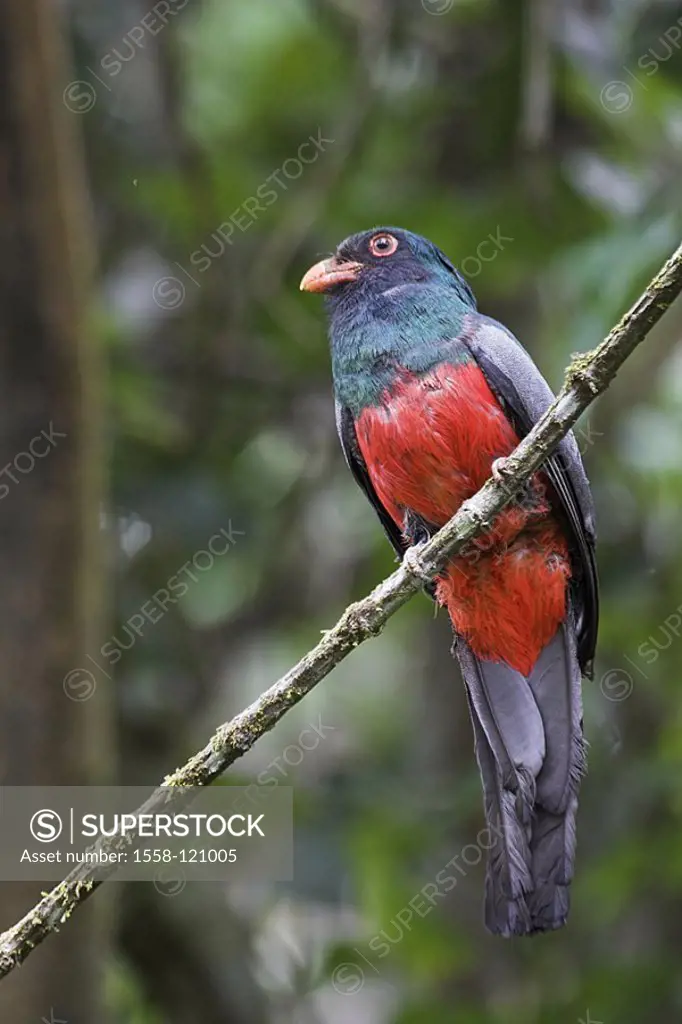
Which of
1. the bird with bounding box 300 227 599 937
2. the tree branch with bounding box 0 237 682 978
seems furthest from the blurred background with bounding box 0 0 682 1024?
the tree branch with bounding box 0 237 682 978

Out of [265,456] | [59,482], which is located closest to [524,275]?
[265,456]

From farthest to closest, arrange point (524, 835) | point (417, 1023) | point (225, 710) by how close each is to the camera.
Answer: point (225, 710) < point (417, 1023) < point (524, 835)

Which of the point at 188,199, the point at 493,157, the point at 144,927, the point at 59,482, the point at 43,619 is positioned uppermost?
the point at 188,199

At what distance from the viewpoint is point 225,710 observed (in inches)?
306

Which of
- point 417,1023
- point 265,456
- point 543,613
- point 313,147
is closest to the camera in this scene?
point 543,613

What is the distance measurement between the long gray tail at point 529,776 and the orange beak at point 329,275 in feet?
3.73

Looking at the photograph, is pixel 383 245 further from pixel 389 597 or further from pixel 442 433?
pixel 389 597

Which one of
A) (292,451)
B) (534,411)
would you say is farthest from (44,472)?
(292,451)

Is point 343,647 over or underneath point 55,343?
underneath

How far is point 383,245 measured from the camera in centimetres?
416

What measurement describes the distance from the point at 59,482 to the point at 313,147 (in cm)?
263

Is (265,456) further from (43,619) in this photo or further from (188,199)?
(43,619)

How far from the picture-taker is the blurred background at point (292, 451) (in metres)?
4.67

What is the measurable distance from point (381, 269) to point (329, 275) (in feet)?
0.53
